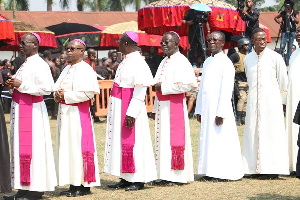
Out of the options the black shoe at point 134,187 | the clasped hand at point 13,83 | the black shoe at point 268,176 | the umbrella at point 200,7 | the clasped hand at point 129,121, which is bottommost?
the black shoe at point 268,176

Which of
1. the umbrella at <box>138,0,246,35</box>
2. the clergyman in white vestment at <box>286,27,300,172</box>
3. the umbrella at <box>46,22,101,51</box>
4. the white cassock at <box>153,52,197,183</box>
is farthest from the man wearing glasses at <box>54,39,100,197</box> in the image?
the umbrella at <box>46,22,101,51</box>

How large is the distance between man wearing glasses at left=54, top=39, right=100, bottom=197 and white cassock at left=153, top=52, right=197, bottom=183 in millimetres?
1137

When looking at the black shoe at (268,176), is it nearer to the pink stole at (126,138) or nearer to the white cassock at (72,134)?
the pink stole at (126,138)

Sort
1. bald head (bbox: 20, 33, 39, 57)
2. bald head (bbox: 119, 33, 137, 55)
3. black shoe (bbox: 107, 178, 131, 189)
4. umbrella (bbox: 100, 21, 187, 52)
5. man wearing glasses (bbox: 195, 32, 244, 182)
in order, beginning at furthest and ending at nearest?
umbrella (bbox: 100, 21, 187, 52) → man wearing glasses (bbox: 195, 32, 244, 182) → black shoe (bbox: 107, 178, 131, 189) → bald head (bbox: 119, 33, 137, 55) → bald head (bbox: 20, 33, 39, 57)

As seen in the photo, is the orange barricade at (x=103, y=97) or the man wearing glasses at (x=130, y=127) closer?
the man wearing glasses at (x=130, y=127)

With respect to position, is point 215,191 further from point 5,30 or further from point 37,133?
point 5,30

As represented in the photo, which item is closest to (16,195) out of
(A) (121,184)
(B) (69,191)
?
(B) (69,191)

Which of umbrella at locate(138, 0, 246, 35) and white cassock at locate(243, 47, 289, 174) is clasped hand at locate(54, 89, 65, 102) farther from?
umbrella at locate(138, 0, 246, 35)

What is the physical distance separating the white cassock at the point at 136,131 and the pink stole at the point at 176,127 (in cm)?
42

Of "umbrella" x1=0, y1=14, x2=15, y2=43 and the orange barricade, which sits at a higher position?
"umbrella" x1=0, y1=14, x2=15, y2=43

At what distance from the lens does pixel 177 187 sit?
29.5 feet

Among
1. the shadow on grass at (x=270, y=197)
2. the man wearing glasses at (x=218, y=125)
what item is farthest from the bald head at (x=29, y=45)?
the shadow on grass at (x=270, y=197)

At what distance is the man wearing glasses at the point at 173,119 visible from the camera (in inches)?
357

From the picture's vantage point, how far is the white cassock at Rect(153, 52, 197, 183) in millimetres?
9039
